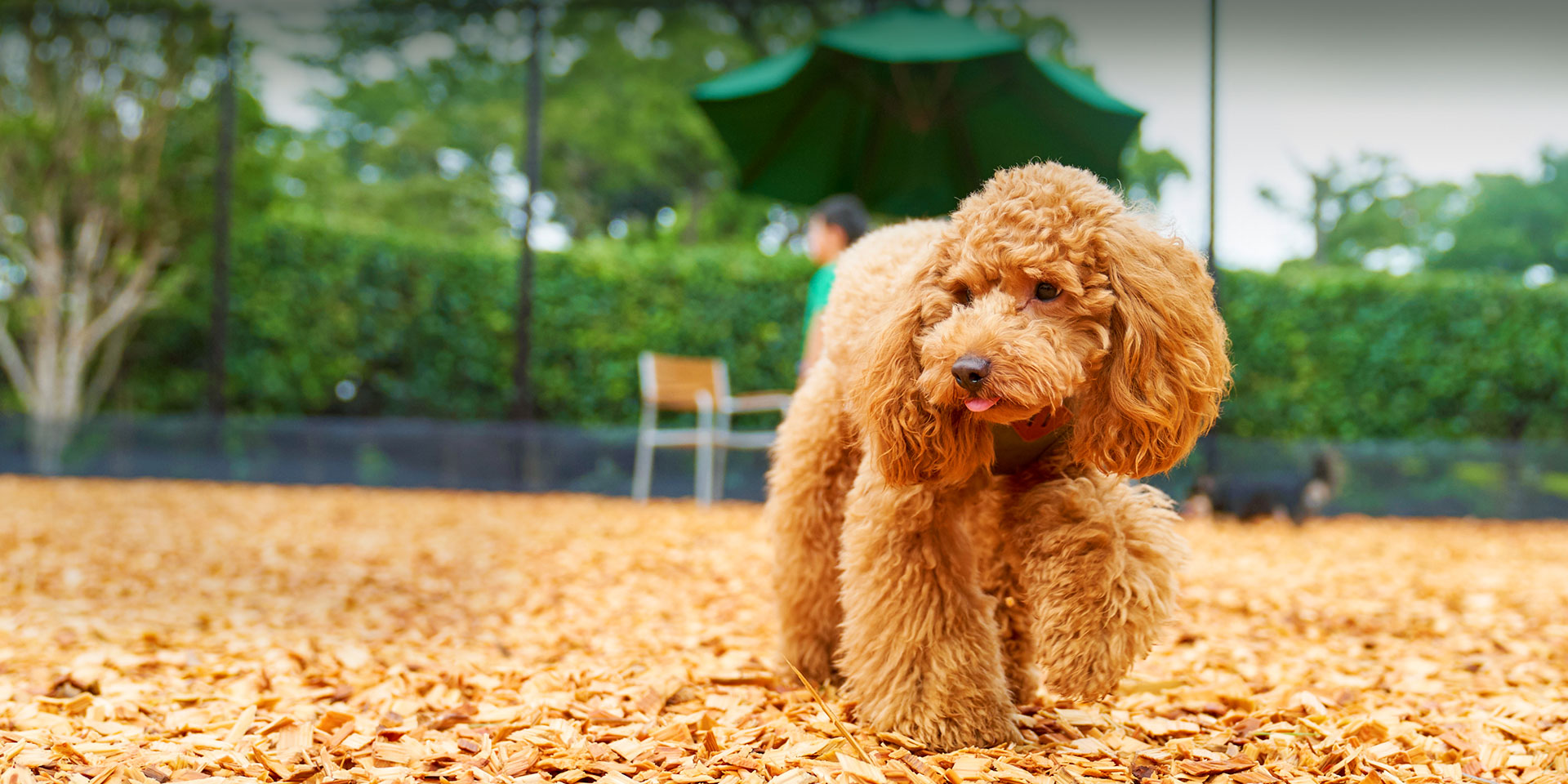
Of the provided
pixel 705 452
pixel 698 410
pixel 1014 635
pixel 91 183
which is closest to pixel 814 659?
pixel 1014 635

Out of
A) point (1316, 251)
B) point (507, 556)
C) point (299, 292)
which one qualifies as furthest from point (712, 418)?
point (1316, 251)

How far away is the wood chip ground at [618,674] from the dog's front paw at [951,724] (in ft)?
0.11

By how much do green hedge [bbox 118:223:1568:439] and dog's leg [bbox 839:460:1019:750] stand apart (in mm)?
5672

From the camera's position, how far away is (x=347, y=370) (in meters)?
7.39

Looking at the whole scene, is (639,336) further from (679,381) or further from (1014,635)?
(1014,635)

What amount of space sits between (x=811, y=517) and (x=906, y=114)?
125 inches

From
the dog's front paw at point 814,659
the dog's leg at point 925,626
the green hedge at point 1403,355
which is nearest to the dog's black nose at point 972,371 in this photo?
the dog's leg at point 925,626

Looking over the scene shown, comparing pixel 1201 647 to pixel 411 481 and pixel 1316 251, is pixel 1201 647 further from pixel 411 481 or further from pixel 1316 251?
pixel 1316 251

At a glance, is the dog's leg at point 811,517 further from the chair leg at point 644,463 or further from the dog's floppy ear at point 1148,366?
the chair leg at point 644,463

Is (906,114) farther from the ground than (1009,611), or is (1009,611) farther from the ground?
(906,114)

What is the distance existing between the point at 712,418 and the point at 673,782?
5.67 m

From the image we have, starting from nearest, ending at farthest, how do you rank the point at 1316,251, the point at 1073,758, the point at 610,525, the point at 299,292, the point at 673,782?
the point at 673,782 → the point at 1073,758 → the point at 610,525 → the point at 299,292 → the point at 1316,251

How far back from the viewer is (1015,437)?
1.67 m

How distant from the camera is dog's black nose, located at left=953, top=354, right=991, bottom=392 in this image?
4.44 feet
